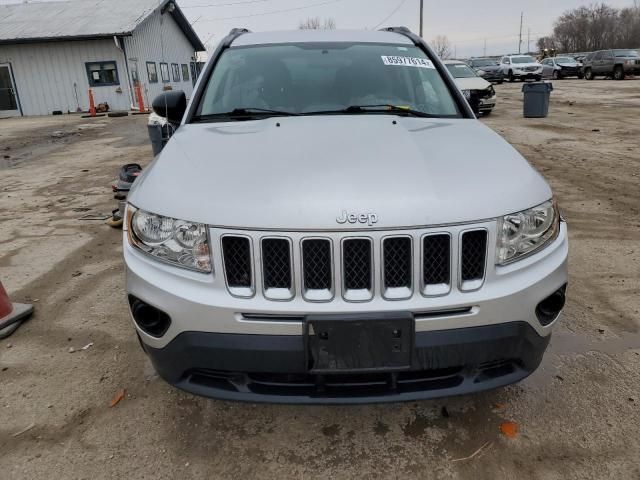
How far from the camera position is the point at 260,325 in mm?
1812

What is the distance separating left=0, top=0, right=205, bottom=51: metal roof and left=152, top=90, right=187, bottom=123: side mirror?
21481 millimetres

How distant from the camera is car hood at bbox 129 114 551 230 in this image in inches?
71.8

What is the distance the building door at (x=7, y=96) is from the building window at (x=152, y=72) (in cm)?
607

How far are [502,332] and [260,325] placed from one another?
90 centimetres

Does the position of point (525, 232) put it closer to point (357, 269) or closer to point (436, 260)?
point (436, 260)

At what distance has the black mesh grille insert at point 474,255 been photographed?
1.87 m

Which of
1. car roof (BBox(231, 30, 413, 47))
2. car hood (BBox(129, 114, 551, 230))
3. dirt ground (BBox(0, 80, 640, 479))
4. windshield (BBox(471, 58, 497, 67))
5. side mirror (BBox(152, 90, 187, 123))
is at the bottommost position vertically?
dirt ground (BBox(0, 80, 640, 479))

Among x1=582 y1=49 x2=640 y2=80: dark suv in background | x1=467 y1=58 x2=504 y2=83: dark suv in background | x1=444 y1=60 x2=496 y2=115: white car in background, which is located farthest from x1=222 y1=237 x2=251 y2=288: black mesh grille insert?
x1=467 y1=58 x2=504 y2=83: dark suv in background

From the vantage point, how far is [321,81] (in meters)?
3.15

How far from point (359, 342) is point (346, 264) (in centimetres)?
28

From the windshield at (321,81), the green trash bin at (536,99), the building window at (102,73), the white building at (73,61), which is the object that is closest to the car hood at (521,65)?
the green trash bin at (536,99)

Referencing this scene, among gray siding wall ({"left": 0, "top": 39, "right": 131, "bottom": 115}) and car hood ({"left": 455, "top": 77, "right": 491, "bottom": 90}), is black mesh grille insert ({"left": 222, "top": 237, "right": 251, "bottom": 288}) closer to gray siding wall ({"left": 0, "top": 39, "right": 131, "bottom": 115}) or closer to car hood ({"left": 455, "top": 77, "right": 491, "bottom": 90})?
car hood ({"left": 455, "top": 77, "right": 491, "bottom": 90})

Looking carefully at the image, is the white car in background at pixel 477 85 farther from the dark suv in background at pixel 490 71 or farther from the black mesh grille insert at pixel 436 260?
the dark suv in background at pixel 490 71

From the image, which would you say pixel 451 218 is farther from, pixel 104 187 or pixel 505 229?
pixel 104 187
